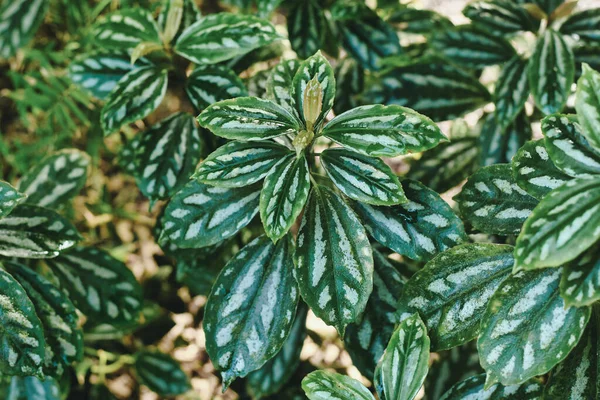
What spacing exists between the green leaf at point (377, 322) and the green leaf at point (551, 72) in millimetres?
499

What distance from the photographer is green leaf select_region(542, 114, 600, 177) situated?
849mm

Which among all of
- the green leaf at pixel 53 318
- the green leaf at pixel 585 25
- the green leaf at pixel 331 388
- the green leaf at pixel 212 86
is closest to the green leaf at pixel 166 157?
the green leaf at pixel 212 86

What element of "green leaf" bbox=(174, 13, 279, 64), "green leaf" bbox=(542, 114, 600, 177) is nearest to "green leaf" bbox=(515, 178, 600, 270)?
"green leaf" bbox=(542, 114, 600, 177)

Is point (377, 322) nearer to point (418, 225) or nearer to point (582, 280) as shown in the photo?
point (418, 225)

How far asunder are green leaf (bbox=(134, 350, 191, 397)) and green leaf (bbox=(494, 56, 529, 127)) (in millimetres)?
1229

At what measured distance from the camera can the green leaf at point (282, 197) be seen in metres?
0.94

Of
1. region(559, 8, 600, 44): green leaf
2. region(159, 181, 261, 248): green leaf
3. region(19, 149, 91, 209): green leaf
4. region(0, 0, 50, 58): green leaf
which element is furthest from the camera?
region(0, 0, 50, 58): green leaf

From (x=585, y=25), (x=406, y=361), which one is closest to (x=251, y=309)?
(x=406, y=361)

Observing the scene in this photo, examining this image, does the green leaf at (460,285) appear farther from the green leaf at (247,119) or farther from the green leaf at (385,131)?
the green leaf at (247,119)

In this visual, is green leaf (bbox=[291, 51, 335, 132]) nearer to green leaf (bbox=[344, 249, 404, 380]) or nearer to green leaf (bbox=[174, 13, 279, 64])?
green leaf (bbox=[174, 13, 279, 64])

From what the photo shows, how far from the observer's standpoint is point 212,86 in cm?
124

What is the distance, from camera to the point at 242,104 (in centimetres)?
98

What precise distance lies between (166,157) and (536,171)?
80 centimetres

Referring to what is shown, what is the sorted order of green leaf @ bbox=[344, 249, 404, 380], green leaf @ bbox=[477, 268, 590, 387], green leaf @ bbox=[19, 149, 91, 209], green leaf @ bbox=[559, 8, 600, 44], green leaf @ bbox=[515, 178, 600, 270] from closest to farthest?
green leaf @ bbox=[515, 178, 600, 270], green leaf @ bbox=[477, 268, 590, 387], green leaf @ bbox=[344, 249, 404, 380], green leaf @ bbox=[559, 8, 600, 44], green leaf @ bbox=[19, 149, 91, 209]
